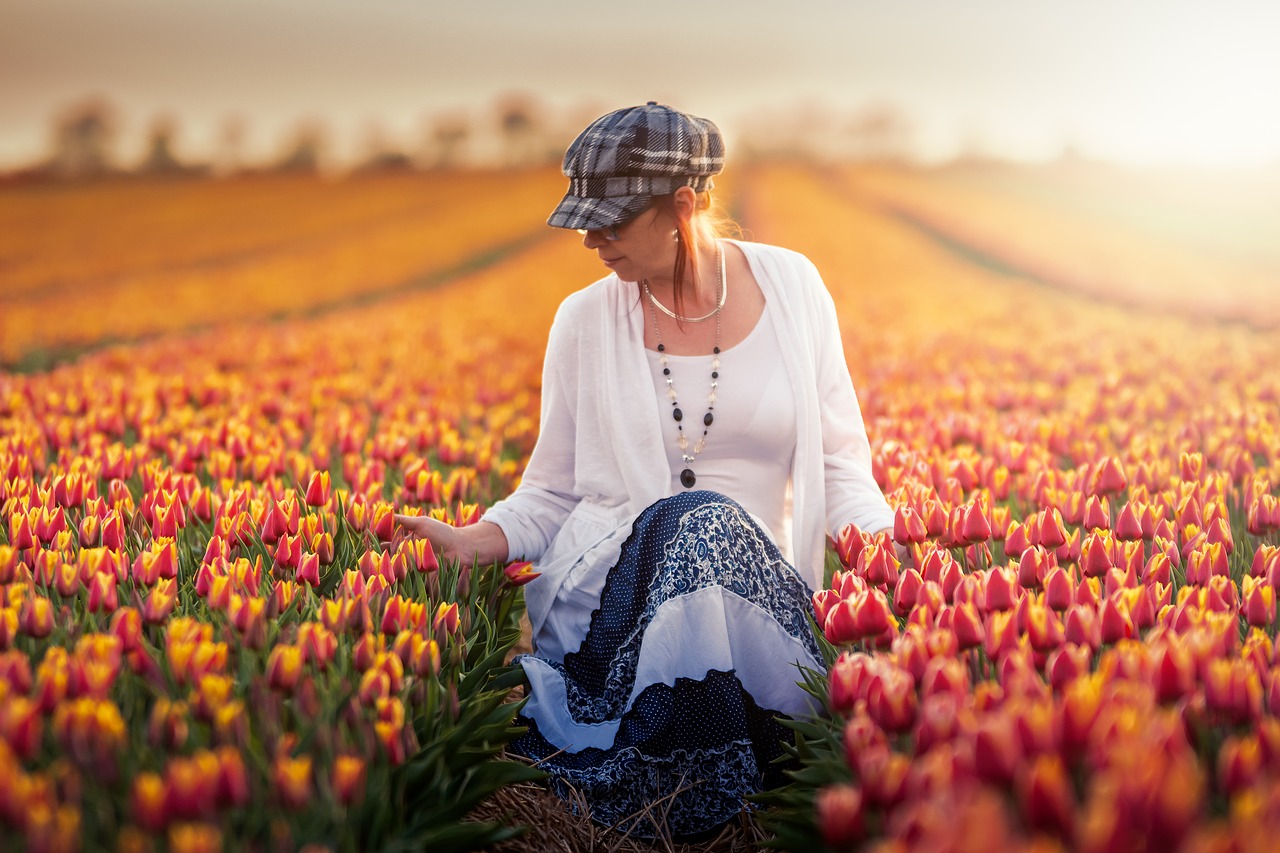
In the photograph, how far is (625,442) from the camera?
3.03 meters

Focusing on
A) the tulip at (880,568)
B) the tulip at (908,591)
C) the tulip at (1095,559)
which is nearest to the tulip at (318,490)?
the tulip at (880,568)

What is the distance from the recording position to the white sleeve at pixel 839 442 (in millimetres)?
3002

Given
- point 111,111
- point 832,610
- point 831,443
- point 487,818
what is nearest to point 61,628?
point 487,818

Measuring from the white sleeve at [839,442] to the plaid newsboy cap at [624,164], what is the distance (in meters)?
0.67

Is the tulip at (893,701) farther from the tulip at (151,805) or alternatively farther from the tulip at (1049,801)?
the tulip at (151,805)

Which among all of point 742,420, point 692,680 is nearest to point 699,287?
point 742,420

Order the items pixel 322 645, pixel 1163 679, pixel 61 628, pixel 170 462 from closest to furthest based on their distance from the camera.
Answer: pixel 1163 679 < pixel 322 645 < pixel 61 628 < pixel 170 462

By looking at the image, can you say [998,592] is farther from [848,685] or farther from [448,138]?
[448,138]

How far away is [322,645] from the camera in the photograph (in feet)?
6.52

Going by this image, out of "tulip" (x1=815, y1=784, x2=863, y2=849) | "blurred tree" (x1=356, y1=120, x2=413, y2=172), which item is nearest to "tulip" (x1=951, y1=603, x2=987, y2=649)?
"tulip" (x1=815, y1=784, x2=863, y2=849)

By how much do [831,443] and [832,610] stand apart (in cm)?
105

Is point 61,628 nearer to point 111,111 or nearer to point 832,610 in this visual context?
point 832,610

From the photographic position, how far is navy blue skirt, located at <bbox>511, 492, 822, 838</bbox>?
8.06 ft

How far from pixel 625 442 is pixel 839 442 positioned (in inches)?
25.9
